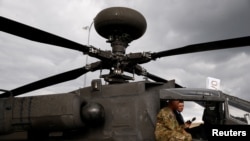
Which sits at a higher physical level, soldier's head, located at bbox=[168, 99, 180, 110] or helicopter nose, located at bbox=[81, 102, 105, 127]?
soldier's head, located at bbox=[168, 99, 180, 110]

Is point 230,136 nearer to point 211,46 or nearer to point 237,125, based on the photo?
point 237,125

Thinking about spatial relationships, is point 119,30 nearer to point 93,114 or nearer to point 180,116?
point 93,114

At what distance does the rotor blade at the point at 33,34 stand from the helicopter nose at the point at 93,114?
1.63m

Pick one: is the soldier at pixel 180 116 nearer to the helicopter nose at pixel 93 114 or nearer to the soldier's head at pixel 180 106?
the soldier's head at pixel 180 106

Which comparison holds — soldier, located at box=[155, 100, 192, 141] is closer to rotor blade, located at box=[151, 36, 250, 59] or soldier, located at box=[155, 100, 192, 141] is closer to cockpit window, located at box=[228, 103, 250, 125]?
cockpit window, located at box=[228, 103, 250, 125]

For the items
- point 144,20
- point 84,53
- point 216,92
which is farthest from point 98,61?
point 216,92

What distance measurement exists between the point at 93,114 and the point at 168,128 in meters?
1.46

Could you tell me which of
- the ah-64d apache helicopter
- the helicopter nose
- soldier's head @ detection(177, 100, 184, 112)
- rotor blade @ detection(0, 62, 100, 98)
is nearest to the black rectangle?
the ah-64d apache helicopter

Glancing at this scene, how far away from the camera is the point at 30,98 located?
663 centimetres

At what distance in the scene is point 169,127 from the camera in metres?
5.38

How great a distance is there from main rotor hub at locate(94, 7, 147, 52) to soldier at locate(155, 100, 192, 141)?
2984 mm

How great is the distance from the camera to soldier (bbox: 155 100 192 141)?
5.21 meters

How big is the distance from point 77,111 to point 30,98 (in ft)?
3.96

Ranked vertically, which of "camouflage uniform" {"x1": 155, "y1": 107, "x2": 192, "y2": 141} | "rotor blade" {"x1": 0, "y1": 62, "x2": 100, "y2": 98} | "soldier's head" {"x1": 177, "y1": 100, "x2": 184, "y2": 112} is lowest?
"camouflage uniform" {"x1": 155, "y1": 107, "x2": 192, "y2": 141}
